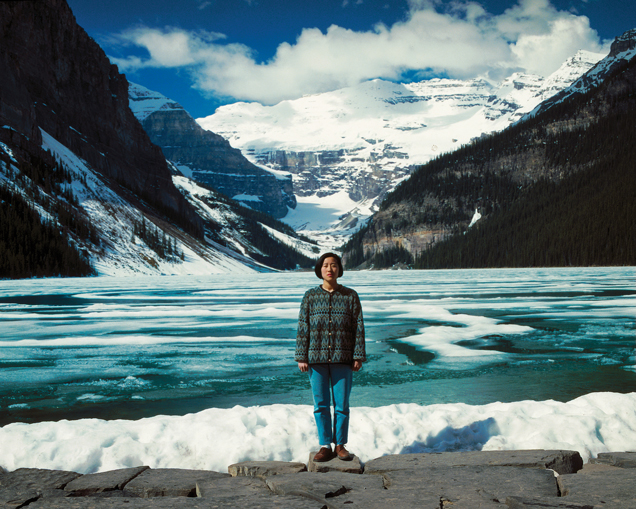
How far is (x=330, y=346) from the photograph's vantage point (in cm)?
575

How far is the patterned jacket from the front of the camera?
5742mm

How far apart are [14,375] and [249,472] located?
25.6 feet

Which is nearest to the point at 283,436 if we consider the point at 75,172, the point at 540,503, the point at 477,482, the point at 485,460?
the point at 485,460

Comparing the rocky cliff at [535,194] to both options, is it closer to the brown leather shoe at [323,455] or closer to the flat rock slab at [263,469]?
the brown leather shoe at [323,455]

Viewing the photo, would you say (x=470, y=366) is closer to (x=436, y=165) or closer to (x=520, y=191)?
(x=520, y=191)

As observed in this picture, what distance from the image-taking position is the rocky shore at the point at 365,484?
4.41 meters

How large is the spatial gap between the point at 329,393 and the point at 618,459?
10.1ft

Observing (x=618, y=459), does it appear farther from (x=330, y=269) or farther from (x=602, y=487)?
(x=330, y=269)

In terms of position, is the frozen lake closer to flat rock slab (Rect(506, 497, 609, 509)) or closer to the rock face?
flat rock slab (Rect(506, 497, 609, 509))

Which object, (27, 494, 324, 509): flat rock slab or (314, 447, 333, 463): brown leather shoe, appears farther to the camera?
(314, 447, 333, 463): brown leather shoe

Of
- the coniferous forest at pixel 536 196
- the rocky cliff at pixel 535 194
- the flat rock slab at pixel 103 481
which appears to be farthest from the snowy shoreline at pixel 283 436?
the rocky cliff at pixel 535 194

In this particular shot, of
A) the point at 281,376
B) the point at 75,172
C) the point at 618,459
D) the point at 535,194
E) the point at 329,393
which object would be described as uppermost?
the point at 75,172

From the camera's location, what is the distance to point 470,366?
11.5 meters

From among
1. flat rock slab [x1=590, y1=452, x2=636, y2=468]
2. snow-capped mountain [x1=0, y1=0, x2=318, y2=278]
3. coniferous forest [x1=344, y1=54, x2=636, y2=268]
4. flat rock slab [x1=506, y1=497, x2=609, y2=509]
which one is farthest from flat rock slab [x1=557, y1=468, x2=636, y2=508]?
coniferous forest [x1=344, y1=54, x2=636, y2=268]
